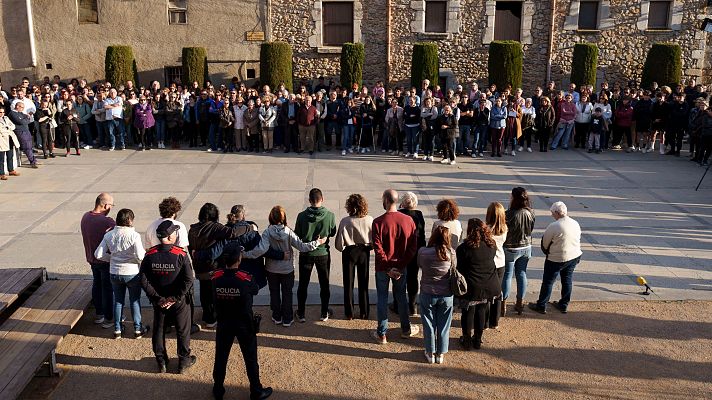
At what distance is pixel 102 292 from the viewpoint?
22.9 feet

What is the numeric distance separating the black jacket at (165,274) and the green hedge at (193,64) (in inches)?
607

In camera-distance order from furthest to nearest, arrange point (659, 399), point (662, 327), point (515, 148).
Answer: point (515, 148), point (662, 327), point (659, 399)

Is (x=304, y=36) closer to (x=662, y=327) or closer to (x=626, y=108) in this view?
(x=626, y=108)

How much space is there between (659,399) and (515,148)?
11.2 metres

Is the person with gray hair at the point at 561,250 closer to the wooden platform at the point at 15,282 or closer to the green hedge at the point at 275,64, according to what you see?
the wooden platform at the point at 15,282

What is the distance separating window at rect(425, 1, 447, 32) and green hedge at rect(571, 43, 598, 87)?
4.34 m

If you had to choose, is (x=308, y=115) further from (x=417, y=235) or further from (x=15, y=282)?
(x=15, y=282)

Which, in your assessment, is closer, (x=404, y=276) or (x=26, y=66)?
(x=404, y=276)

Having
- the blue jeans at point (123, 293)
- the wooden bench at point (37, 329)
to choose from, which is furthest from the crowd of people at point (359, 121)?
the blue jeans at point (123, 293)

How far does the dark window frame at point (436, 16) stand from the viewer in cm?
2125

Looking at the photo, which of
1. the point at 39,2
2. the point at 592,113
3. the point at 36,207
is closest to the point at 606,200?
the point at 592,113

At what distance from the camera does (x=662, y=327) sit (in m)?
6.94

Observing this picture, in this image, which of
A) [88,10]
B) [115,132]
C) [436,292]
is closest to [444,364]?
[436,292]

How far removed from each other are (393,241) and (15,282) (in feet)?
13.4
